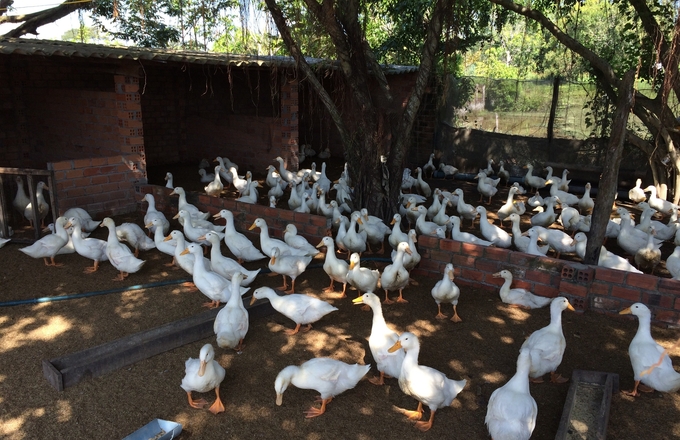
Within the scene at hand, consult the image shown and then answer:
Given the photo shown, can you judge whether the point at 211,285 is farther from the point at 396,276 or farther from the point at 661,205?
the point at 661,205

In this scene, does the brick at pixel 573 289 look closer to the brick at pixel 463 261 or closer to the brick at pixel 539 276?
the brick at pixel 539 276

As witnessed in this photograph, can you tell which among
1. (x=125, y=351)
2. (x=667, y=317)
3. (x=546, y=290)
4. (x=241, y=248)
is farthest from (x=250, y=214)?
(x=667, y=317)

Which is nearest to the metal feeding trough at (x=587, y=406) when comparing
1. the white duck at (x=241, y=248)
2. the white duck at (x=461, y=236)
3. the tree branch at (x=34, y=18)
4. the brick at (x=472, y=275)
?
the brick at (x=472, y=275)

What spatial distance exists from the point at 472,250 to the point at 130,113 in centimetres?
670

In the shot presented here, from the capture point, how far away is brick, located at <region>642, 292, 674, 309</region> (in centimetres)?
530

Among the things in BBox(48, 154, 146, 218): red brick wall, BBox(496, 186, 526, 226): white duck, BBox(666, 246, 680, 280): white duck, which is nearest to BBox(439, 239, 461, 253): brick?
BBox(666, 246, 680, 280): white duck

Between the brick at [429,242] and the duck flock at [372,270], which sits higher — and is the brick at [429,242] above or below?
above

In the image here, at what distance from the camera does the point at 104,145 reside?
403 inches

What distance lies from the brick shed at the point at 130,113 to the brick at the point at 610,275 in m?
4.62

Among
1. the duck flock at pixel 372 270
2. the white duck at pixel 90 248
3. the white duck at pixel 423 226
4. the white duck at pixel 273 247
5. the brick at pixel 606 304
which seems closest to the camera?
the duck flock at pixel 372 270

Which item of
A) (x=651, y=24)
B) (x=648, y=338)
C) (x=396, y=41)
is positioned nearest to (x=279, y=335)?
(x=648, y=338)

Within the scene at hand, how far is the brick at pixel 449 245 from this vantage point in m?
6.44

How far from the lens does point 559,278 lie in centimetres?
579

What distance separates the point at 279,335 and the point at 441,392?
1.92 metres
